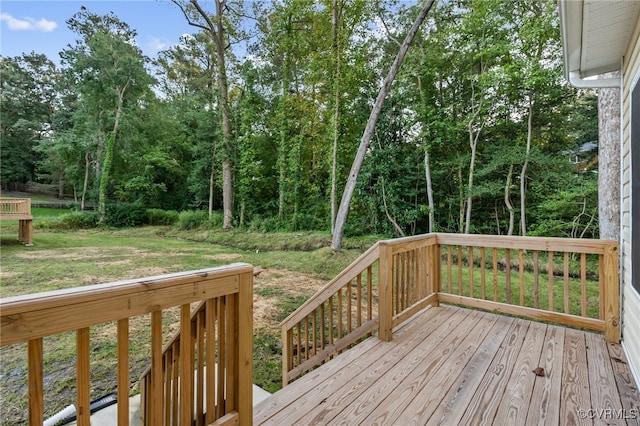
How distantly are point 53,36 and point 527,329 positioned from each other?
1840cm

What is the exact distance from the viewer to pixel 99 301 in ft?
2.97

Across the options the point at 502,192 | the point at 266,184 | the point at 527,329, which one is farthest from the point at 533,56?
the point at 266,184

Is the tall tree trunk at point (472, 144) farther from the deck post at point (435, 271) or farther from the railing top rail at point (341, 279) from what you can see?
the railing top rail at point (341, 279)

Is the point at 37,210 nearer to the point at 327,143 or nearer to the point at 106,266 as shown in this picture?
the point at 106,266

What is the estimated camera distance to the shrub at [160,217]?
15211 mm

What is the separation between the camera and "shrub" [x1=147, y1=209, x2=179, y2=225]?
49.9 feet

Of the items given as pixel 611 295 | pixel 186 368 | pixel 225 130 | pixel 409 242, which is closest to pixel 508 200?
pixel 611 295

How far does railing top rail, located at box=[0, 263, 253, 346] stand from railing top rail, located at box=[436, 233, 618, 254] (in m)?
2.66

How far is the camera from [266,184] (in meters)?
13.1

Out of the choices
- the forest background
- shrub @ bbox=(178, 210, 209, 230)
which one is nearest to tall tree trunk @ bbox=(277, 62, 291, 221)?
the forest background

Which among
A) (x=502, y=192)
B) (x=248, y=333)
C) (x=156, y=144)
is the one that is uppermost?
(x=156, y=144)

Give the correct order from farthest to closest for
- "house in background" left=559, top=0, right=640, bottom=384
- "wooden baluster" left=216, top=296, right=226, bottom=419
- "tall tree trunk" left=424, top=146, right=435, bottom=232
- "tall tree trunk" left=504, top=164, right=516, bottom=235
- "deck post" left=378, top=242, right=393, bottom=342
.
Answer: "tall tree trunk" left=424, top=146, right=435, bottom=232, "tall tree trunk" left=504, top=164, right=516, bottom=235, "deck post" left=378, top=242, right=393, bottom=342, "house in background" left=559, top=0, right=640, bottom=384, "wooden baluster" left=216, top=296, right=226, bottom=419

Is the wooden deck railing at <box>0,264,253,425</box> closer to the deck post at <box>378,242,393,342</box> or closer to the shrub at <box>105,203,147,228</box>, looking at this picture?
the deck post at <box>378,242,393,342</box>

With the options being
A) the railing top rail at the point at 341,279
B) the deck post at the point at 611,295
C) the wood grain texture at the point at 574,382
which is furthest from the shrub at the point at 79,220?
the deck post at the point at 611,295
